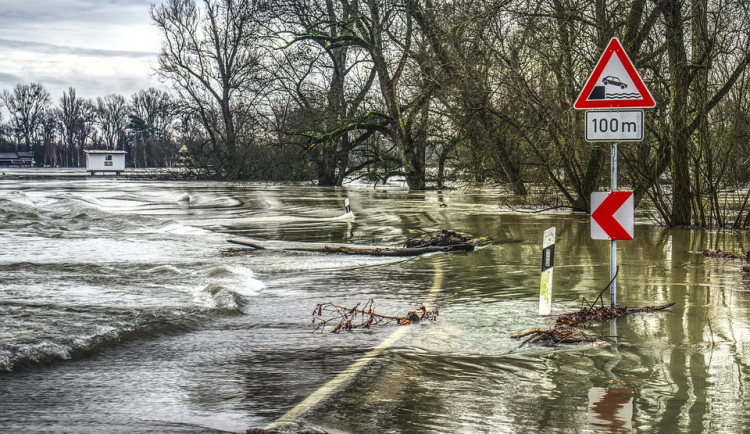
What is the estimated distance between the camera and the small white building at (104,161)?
100m

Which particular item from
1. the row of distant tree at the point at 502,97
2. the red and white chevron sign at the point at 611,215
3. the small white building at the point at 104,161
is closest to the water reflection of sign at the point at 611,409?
the red and white chevron sign at the point at 611,215

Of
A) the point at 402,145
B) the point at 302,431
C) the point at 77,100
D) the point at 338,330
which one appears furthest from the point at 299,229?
the point at 77,100

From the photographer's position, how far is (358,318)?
8672 millimetres

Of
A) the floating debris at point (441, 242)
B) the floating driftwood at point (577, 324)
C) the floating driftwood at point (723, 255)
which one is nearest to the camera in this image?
the floating driftwood at point (577, 324)

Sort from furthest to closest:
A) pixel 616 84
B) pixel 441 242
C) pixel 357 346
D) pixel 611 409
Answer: pixel 441 242, pixel 616 84, pixel 357 346, pixel 611 409

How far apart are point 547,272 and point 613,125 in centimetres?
166

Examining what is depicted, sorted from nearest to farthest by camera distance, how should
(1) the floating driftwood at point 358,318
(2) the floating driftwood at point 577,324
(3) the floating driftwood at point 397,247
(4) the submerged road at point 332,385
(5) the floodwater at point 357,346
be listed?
(4) the submerged road at point 332,385 → (5) the floodwater at point 357,346 → (2) the floating driftwood at point 577,324 → (1) the floating driftwood at point 358,318 → (3) the floating driftwood at point 397,247

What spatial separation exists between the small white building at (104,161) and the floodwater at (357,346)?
8842 cm

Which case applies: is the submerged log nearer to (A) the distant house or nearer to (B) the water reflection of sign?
(B) the water reflection of sign

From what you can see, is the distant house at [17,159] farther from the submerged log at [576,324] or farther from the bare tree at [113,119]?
the submerged log at [576,324]

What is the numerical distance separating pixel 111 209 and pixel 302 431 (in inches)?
967

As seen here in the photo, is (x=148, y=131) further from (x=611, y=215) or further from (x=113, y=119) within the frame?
(x=611, y=215)

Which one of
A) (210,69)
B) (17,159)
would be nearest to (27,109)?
(17,159)

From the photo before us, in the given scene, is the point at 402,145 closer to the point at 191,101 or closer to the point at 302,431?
the point at 191,101
